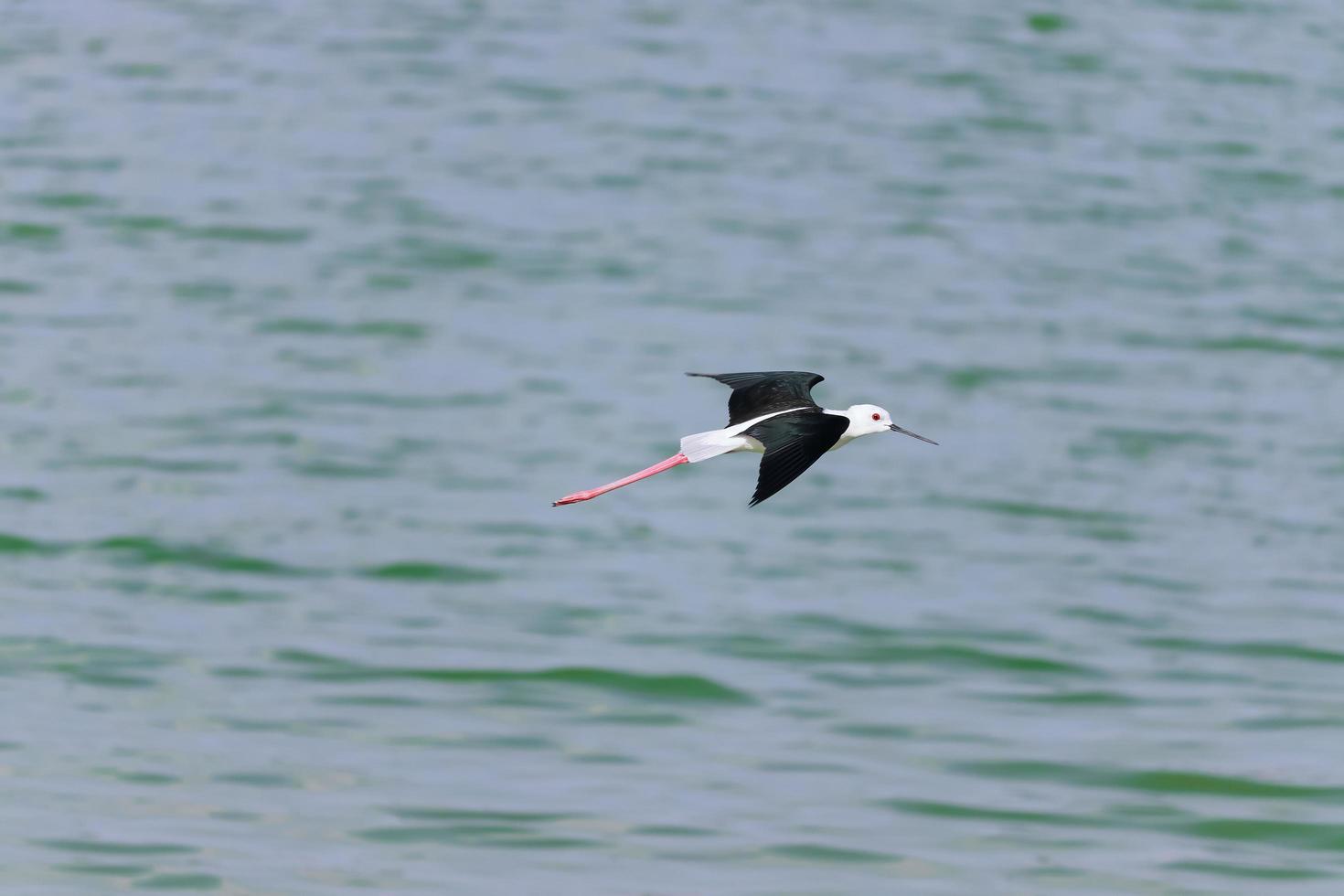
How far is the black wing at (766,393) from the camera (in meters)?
8.59

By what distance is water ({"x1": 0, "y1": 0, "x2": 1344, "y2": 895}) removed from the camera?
51.5ft

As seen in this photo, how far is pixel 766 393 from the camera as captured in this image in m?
8.82

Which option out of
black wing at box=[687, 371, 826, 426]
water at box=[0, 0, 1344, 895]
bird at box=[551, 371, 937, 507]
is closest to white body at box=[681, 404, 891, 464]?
bird at box=[551, 371, 937, 507]

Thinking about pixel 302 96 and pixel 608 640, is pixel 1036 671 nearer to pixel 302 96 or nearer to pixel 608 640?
pixel 608 640

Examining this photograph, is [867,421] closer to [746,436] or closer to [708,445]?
[746,436]

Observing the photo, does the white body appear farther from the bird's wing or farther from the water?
the water

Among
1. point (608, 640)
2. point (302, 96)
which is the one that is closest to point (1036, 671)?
point (608, 640)

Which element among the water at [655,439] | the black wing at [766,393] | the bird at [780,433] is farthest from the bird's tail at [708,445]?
the water at [655,439]

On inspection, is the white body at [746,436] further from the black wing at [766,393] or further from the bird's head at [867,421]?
the black wing at [766,393]

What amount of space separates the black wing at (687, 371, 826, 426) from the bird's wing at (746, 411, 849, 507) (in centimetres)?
43

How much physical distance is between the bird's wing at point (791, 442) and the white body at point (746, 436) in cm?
4

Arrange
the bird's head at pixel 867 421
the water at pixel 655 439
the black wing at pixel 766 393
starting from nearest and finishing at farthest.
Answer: the bird's head at pixel 867 421 → the black wing at pixel 766 393 → the water at pixel 655 439

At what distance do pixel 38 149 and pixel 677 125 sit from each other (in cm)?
941

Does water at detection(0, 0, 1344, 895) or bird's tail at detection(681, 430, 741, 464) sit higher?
bird's tail at detection(681, 430, 741, 464)
